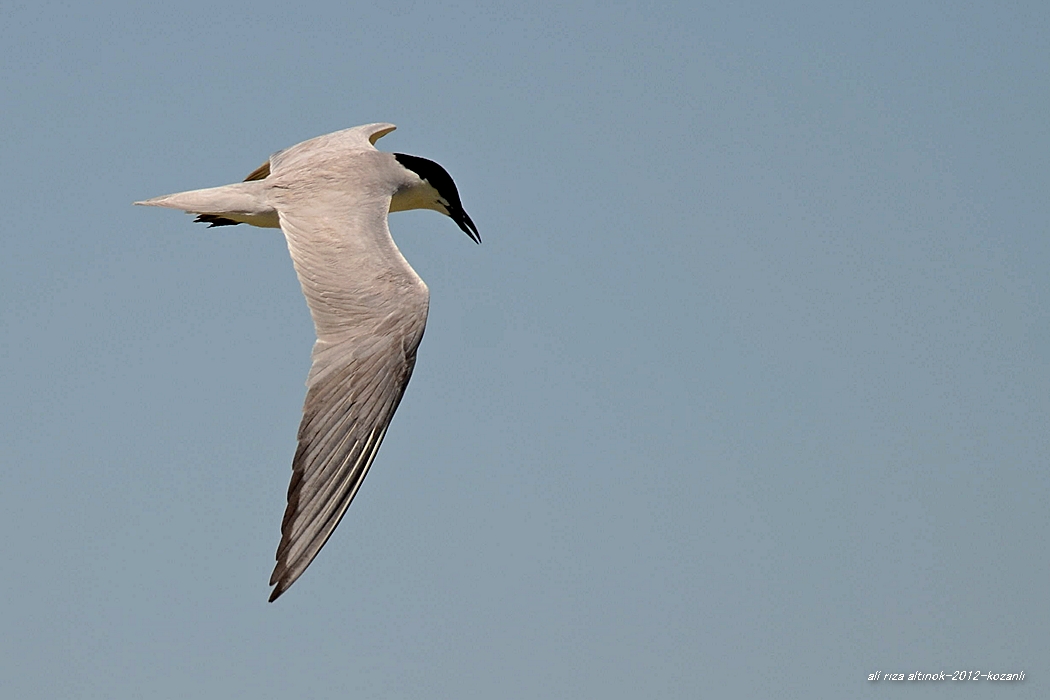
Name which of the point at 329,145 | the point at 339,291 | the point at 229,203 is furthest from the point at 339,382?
the point at 329,145

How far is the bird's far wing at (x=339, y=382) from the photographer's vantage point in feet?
32.0

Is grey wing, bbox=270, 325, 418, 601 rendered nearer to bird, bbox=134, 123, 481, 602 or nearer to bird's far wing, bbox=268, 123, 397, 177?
bird, bbox=134, 123, 481, 602

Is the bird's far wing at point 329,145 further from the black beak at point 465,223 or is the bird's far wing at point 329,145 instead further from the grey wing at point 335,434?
the grey wing at point 335,434

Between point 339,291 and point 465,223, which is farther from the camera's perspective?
point 465,223

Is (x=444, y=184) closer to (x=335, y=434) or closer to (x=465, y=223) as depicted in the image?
(x=465, y=223)

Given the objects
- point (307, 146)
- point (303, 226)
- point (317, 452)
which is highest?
point (307, 146)

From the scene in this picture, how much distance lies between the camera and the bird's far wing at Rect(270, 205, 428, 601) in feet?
32.0

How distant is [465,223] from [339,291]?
418 cm

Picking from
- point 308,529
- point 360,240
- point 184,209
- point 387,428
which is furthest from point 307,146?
point 308,529

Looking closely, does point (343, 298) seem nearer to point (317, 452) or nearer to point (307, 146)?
point (317, 452)

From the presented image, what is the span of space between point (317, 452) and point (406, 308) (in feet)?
5.18

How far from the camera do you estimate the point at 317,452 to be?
10039mm

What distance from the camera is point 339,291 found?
11289 mm

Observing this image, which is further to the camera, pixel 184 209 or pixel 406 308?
pixel 184 209
